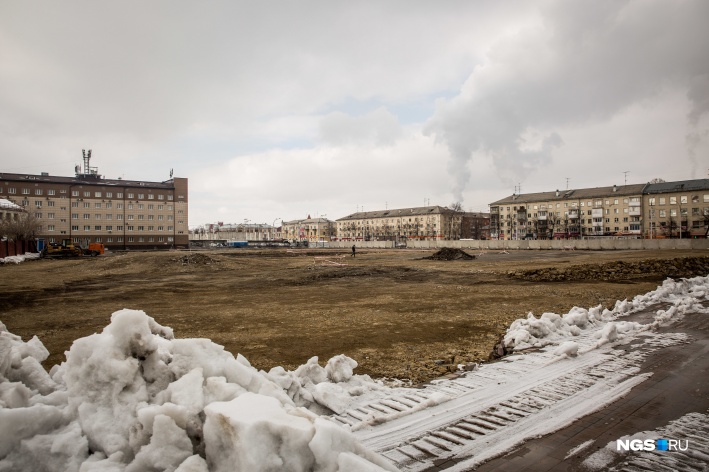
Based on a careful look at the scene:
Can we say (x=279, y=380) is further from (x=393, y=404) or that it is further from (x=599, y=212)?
(x=599, y=212)

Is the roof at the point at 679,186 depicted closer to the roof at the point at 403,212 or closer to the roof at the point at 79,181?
the roof at the point at 403,212

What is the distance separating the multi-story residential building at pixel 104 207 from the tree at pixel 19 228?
2694 centimetres

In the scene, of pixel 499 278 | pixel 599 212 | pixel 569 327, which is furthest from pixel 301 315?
pixel 599 212

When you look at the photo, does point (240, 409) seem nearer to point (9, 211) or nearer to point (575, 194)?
point (9, 211)

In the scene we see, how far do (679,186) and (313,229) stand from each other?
12568 centimetres

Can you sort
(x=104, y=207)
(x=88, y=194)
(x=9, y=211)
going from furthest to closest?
(x=104, y=207), (x=88, y=194), (x=9, y=211)

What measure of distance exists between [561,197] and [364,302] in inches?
4132

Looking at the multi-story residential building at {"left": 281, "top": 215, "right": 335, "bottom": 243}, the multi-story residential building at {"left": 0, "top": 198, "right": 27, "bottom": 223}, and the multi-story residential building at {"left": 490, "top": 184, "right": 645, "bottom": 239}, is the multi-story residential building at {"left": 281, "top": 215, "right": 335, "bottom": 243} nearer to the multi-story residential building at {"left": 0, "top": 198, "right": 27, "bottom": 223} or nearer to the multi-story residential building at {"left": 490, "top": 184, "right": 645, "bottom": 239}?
the multi-story residential building at {"left": 490, "top": 184, "right": 645, "bottom": 239}

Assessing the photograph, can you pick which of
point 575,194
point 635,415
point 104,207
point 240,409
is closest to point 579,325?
point 635,415

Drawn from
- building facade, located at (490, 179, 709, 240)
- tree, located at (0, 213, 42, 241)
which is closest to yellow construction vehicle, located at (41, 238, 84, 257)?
tree, located at (0, 213, 42, 241)

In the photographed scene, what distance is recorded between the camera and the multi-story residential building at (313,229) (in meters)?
165

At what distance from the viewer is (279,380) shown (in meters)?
4.73

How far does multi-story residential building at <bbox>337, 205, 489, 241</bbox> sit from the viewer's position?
424 ft

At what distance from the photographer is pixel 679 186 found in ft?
280
